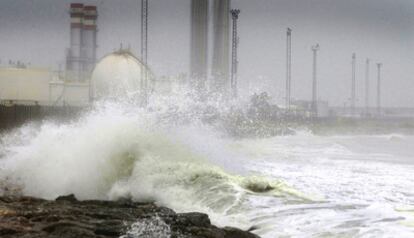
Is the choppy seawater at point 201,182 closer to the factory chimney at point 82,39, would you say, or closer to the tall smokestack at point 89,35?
the factory chimney at point 82,39

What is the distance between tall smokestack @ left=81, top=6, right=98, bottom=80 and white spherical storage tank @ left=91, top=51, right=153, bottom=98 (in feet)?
30.7

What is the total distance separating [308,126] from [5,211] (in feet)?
168

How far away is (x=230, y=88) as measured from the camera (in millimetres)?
42219

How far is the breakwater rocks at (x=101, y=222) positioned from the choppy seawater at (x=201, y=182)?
278mm

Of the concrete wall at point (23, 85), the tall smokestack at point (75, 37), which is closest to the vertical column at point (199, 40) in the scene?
the concrete wall at point (23, 85)

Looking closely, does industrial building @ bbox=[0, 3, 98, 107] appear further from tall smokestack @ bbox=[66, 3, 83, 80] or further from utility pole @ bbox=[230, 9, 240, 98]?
utility pole @ bbox=[230, 9, 240, 98]

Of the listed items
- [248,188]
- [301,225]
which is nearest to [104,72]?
[248,188]

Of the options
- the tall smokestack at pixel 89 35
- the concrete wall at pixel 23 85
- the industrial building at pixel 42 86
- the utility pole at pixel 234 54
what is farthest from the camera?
the tall smokestack at pixel 89 35

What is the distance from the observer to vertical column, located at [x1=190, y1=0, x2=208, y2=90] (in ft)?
155

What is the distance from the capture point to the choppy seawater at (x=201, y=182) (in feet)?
23.1

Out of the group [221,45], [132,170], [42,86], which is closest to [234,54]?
[221,45]

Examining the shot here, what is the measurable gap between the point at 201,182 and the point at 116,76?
3520 centimetres

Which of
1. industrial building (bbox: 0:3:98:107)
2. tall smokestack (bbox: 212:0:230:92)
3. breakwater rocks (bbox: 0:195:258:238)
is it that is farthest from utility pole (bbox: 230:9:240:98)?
breakwater rocks (bbox: 0:195:258:238)

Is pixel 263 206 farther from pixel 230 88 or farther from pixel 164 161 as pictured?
pixel 230 88
